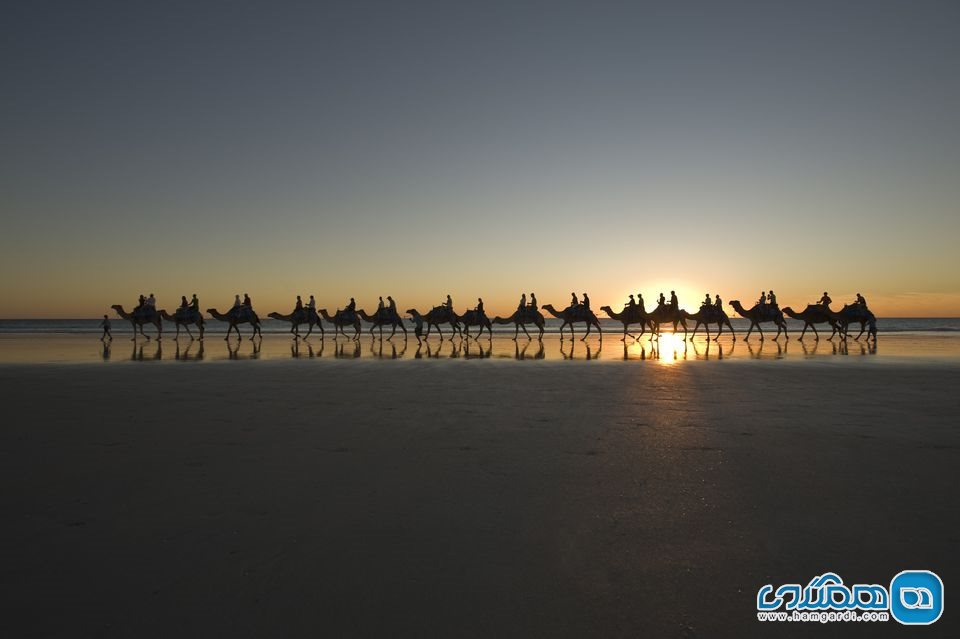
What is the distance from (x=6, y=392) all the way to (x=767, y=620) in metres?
13.7

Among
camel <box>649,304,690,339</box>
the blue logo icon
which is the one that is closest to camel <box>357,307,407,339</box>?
camel <box>649,304,690,339</box>

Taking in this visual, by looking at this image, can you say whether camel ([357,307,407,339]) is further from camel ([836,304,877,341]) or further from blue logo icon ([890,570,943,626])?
blue logo icon ([890,570,943,626])

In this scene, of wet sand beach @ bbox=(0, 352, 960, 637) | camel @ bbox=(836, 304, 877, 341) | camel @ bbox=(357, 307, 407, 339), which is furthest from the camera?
camel @ bbox=(357, 307, 407, 339)

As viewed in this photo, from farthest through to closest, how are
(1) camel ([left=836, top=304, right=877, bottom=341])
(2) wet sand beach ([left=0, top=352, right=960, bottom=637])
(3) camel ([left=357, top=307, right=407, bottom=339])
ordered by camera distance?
(3) camel ([left=357, top=307, right=407, bottom=339])
(1) camel ([left=836, top=304, right=877, bottom=341])
(2) wet sand beach ([left=0, top=352, right=960, bottom=637])

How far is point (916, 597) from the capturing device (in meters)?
3.19

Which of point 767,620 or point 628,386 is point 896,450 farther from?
point 628,386

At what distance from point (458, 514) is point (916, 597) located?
2865mm

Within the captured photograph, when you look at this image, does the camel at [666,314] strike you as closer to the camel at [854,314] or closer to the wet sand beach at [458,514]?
the camel at [854,314]

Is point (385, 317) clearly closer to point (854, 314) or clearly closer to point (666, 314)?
point (666, 314)

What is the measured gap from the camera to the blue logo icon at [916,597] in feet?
9.87

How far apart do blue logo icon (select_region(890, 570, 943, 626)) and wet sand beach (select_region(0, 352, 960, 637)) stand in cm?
9

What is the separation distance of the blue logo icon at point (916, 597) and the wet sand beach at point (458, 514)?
92mm

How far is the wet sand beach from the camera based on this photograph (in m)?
2.98

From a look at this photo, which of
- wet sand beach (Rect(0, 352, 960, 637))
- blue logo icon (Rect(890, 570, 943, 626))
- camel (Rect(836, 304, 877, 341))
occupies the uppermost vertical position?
camel (Rect(836, 304, 877, 341))
